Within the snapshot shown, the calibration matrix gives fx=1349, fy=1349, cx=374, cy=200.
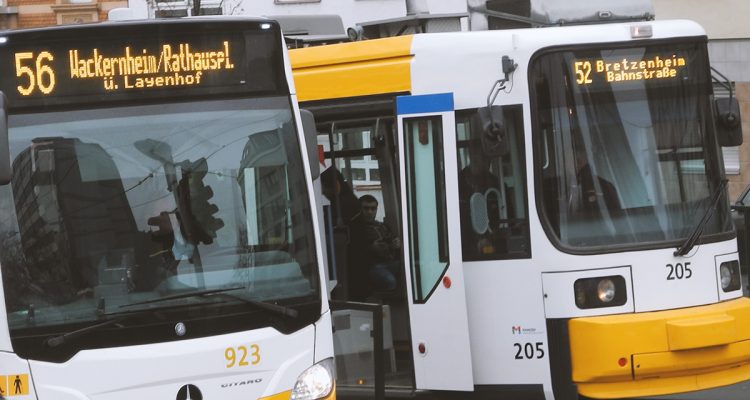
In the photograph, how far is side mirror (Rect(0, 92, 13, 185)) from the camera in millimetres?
6336

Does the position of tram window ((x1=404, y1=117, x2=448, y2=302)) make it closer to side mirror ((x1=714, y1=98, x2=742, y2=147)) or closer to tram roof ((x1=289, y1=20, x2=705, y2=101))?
tram roof ((x1=289, y1=20, x2=705, y2=101))

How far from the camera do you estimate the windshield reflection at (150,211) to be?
6.67 m

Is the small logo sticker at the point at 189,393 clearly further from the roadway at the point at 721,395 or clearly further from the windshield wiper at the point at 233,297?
the roadway at the point at 721,395

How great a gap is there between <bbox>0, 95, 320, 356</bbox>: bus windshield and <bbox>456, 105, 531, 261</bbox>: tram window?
2.85 meters

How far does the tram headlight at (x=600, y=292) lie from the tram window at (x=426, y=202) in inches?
40.1

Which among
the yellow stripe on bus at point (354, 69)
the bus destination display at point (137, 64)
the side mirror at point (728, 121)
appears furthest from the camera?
the yellow stripe on bus at point (354, 69)

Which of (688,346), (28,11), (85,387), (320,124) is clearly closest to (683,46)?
(688,346)

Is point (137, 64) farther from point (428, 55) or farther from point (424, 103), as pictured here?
point (428, 55)

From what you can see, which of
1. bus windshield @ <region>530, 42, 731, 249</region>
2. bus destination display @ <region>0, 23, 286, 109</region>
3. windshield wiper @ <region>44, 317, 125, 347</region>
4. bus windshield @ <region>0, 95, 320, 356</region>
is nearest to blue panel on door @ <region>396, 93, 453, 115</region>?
bus windshield @ <region>530, 42, 731, 249</region>

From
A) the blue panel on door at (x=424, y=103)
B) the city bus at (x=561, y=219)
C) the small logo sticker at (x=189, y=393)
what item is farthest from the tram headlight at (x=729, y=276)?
the small logo sticker at (x=189, y=393)

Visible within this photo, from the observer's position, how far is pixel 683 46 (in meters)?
9.86

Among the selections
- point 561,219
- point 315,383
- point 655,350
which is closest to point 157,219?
point 315,383

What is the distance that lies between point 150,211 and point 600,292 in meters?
3.79

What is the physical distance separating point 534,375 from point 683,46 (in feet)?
8.64
